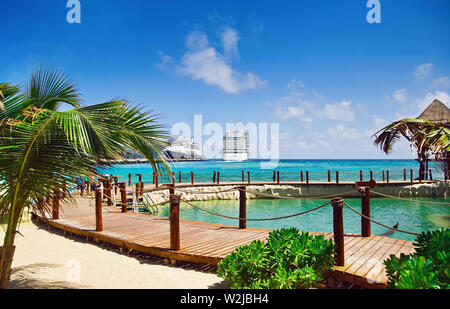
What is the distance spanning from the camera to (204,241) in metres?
6.74

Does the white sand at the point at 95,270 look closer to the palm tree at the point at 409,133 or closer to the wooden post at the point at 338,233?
the wooden post at the point at 338,233

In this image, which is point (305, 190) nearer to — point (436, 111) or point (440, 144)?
point (436, 111)

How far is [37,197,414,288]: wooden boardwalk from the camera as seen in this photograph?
14.5 ft

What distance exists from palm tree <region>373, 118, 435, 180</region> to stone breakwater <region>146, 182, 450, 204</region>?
31.9 feet

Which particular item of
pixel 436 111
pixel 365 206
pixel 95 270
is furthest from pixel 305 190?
pixel 95 270

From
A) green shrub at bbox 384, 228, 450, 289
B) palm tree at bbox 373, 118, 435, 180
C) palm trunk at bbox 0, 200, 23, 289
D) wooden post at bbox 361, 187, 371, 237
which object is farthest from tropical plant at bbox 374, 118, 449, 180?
palm trunk at bbox 0, 200, 23, 289

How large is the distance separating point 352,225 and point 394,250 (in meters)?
8.45

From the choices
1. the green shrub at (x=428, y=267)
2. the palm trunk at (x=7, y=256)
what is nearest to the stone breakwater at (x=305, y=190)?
the palm trunk at (x=7, y=256)

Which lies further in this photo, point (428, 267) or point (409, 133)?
point (409, 133)

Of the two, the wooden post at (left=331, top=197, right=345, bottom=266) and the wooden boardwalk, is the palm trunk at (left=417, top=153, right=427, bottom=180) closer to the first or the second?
the wooden boardwalk

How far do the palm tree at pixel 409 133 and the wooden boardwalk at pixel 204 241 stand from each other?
6624 mm

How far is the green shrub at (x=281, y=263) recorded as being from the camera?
3.93 m

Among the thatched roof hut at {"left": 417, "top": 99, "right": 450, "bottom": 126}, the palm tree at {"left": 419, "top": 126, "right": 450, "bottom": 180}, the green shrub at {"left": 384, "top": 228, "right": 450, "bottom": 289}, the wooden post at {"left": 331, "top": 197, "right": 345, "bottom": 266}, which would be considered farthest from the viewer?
the thatched roof hut at {"left": 417, "top": 99, "right": 450, "bottom": 126}

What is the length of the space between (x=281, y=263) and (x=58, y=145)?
10.7 ft
